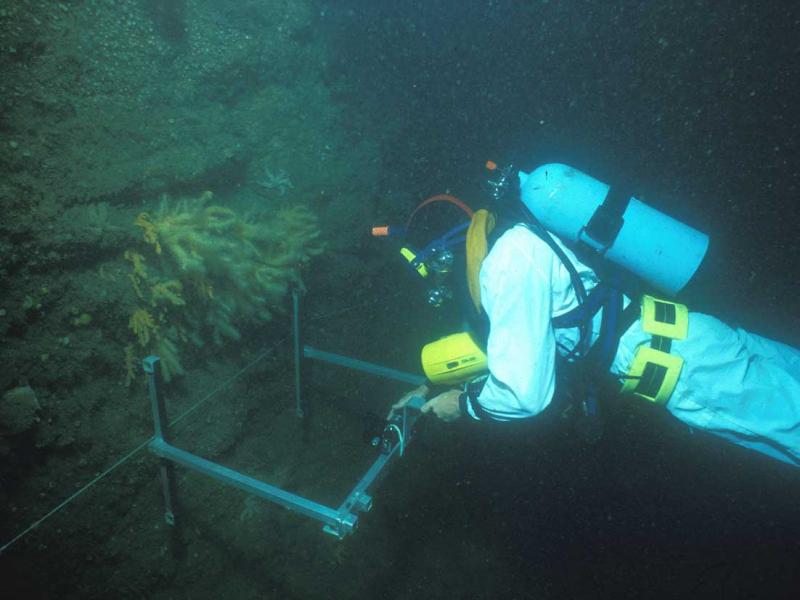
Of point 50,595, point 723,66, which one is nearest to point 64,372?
point 50,595

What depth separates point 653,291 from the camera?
3521 millimetres

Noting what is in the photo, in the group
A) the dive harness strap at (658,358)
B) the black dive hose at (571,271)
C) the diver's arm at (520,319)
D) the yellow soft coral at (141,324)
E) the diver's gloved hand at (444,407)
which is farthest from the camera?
the diver's gloved hand at (444,407)

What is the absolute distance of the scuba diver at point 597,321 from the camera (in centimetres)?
277

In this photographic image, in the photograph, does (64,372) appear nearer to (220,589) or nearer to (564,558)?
(220,589)

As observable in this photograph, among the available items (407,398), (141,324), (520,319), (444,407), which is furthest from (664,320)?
(141,324)

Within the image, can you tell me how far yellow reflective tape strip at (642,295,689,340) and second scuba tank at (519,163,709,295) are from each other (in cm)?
15

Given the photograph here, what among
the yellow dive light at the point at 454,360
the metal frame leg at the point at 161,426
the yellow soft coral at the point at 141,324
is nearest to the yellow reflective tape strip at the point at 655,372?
the yellow dive light at the point at 454,360

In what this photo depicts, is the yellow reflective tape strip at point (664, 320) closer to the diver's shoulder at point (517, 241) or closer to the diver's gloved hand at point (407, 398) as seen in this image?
the diver's shoulder at point (517, 241)

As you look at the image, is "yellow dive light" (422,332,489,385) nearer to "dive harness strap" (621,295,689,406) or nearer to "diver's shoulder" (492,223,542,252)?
"diver's shoulder" (492,223,542,252)

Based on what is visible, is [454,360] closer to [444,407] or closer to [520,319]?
[444,407]

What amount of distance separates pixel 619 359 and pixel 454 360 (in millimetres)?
1219

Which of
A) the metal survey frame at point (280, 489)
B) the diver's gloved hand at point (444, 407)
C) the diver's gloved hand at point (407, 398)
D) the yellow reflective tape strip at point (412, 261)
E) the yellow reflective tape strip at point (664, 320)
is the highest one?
the yellow reflective tape strip at point (412, 261)

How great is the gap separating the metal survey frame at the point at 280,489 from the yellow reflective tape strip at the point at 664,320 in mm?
1762

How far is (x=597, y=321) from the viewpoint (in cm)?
312
